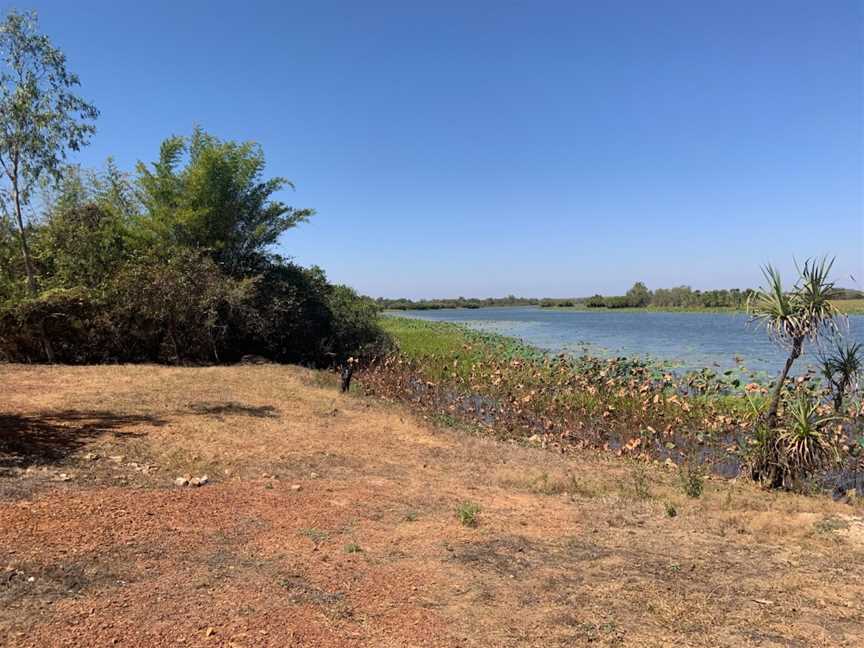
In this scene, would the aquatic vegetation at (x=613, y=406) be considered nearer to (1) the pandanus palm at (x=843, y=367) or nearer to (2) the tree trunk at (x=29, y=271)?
(1) the pandanus palm at (x=843, y=367)

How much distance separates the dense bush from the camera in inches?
599

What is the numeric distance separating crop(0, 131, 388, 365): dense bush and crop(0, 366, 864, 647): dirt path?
805 centimetres

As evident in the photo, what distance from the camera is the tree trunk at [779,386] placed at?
6.52 meters

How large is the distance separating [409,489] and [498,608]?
9.34 feet

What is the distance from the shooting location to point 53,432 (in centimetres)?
719

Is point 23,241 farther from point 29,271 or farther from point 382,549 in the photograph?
point 382,549

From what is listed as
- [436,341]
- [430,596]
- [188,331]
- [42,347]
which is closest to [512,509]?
[430,596]

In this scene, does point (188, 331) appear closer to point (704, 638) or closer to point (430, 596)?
point (430, 596)

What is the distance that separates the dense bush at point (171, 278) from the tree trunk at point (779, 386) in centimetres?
1386

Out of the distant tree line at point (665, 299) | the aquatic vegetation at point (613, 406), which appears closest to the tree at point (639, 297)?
the distant tree line at point (665, 299)

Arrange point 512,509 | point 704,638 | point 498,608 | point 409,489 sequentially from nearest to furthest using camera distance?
point 704,638 → point 498,608 → point 512,509 → point 409,489

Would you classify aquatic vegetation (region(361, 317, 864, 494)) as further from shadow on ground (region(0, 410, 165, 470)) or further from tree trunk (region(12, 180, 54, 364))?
tree trunk (region(12, 180, 54, 364))

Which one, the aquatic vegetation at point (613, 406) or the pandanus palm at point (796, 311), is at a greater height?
the pandanus palm at point (796, 311)

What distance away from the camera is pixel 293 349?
19.2 metres
